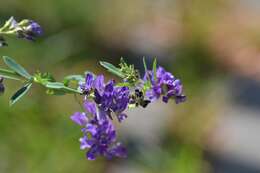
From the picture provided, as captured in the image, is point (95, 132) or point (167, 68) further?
point (167, 68)

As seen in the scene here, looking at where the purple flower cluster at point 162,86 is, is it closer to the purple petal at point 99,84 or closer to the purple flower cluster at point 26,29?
the purple petal at point 99,84

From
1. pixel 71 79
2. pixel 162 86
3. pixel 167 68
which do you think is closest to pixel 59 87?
pixel 71 79

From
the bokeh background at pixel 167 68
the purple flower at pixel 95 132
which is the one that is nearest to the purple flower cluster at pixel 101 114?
the purple flower at pixel 95 132

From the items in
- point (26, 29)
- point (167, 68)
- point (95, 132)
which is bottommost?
point (95, 132)

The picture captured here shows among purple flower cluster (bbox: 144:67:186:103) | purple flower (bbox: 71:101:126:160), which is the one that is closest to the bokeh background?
purple flower (bbox: 71:101:126:160)

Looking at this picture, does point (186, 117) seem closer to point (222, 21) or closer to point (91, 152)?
point (222, 21)

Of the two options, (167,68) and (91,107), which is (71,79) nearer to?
(91,107)
